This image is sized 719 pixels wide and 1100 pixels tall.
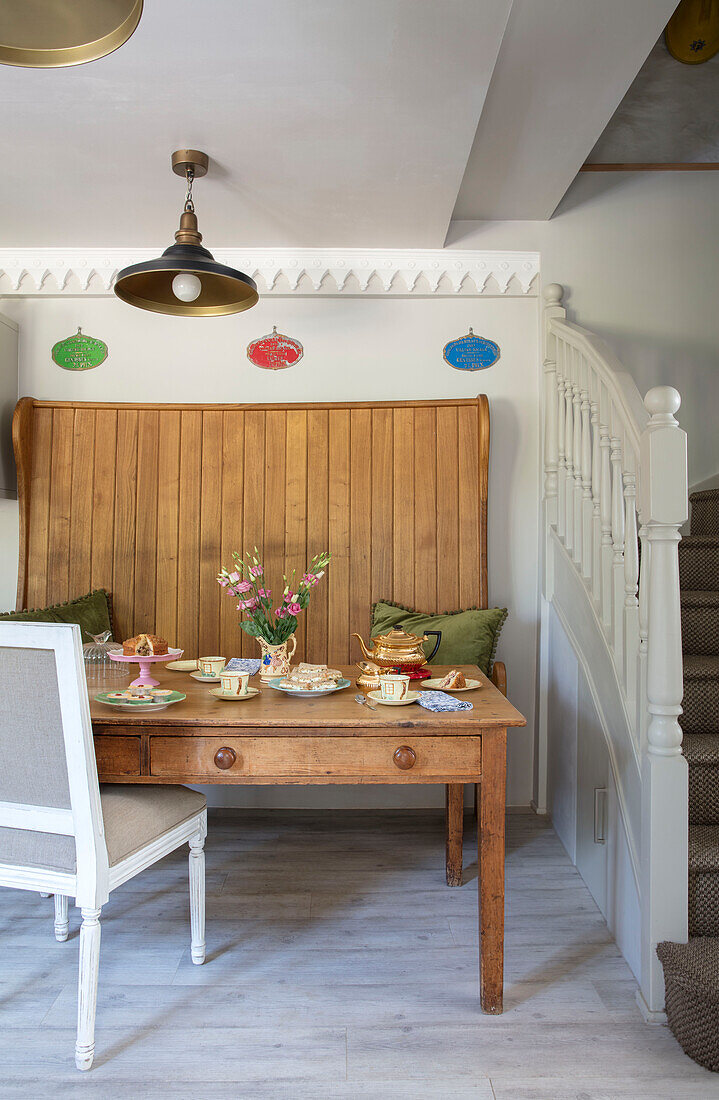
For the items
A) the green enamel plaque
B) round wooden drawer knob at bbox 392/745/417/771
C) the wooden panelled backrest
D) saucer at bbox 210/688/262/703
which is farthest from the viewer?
the green enamel plaque

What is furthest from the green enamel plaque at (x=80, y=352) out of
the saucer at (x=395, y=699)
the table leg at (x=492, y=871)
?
the table leg at (x=492, y=871)

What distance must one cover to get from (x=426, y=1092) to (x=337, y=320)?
325cm

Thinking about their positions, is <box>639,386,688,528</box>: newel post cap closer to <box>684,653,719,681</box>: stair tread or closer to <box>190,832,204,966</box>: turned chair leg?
<box>684,653,719,681</box>: stair tread

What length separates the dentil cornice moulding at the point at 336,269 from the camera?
12.4 feet

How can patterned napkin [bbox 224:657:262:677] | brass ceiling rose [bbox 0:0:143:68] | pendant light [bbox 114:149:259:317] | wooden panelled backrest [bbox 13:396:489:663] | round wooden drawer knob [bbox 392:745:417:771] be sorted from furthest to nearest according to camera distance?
1. wooden panelled backrest [bbox 13:396:489:663]
2. patterned napkin [bbox 224:657:262:677]
3. pendant light [bbox 114:149:259:317]
4. round wooden drawer knob [bbox 392:745:417:771]
5. brass ceiling rose [bbox 0:0:143:68]

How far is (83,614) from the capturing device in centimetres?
353

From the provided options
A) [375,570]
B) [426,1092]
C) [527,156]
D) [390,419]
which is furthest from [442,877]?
[527,156]

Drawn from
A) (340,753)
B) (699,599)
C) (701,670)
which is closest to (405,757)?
(340,753)

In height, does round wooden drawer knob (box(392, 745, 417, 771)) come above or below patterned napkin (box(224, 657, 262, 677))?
below

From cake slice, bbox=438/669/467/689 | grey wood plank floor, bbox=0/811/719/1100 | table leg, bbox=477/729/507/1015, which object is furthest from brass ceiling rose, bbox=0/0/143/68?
grey wood plank floor, bbox=0/811/719/1100

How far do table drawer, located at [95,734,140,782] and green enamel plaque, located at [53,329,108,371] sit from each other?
2.38 meters

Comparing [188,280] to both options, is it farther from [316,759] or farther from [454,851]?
[454,851]

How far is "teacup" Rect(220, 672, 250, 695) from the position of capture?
2.35m

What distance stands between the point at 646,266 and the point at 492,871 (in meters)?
3.11
